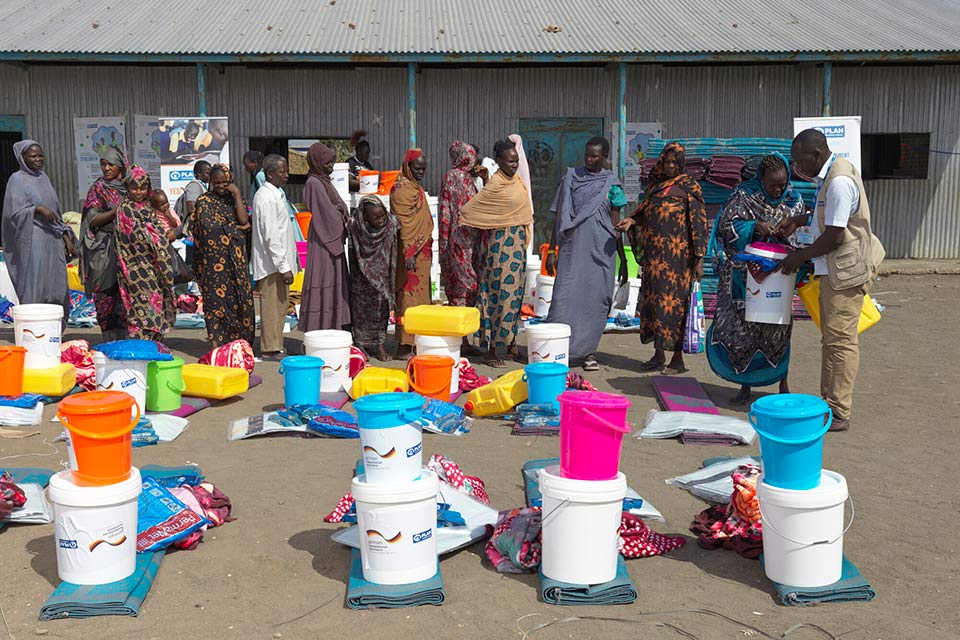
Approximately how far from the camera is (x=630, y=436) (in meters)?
6.53

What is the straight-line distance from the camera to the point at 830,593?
4004 mm

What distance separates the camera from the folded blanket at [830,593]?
157 inches

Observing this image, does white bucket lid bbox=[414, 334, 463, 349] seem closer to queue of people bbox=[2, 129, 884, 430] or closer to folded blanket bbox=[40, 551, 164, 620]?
queue of people bbox=[2, 129, 884, 430]

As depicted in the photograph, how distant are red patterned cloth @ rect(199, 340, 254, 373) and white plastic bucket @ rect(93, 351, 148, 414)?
50.1 inches

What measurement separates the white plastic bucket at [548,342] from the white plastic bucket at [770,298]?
137cm

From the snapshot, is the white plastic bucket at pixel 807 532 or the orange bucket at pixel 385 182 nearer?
the white plastic bucket at pixel 807 532

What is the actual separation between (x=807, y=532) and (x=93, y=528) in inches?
109

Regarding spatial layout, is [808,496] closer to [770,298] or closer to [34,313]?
[770,298]

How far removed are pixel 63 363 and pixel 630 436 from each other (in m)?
4.21

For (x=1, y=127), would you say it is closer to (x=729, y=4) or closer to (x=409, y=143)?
(x=409, y=143)

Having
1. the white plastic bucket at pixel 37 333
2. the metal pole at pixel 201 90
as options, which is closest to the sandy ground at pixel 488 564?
the white plastic bucket at pixel 37 333

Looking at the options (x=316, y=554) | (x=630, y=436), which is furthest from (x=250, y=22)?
(x=316, y=554)

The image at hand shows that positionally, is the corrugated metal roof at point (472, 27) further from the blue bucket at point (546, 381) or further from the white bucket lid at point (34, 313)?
the blue bucket at point (546, 381)

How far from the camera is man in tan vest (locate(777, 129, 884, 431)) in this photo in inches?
241
